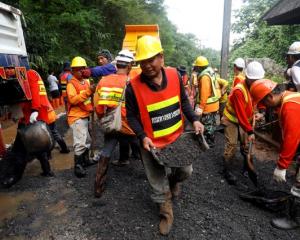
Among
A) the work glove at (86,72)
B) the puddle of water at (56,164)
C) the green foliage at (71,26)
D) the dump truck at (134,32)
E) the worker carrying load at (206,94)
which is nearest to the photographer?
the work glove at (86,72)

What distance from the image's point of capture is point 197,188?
403cm

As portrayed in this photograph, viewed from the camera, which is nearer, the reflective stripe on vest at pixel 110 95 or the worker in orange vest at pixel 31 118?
the reflective stripe on vest at pixel 110 95

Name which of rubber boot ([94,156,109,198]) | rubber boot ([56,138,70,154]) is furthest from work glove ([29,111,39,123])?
rubber boot ([56,138,70,154])

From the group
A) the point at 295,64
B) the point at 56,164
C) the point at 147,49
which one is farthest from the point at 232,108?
the point at 56,164

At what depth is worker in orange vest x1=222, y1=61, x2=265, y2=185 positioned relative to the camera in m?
3.76

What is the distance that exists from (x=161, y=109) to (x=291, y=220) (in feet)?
5.82

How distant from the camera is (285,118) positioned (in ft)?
8.68

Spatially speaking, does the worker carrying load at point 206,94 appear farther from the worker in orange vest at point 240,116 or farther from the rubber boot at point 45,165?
the rubber boot at point 45,165

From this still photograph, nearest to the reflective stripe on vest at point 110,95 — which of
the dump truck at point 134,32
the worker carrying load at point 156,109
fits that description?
the worker carrying load at point 156,109

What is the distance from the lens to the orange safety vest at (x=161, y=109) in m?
2.88

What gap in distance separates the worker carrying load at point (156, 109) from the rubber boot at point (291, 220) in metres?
1.09

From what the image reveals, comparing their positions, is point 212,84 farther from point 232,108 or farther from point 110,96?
point 110,96

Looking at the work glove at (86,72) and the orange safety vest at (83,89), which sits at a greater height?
the work glove at (86,72)

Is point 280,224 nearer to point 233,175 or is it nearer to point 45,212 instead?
point 233,175
